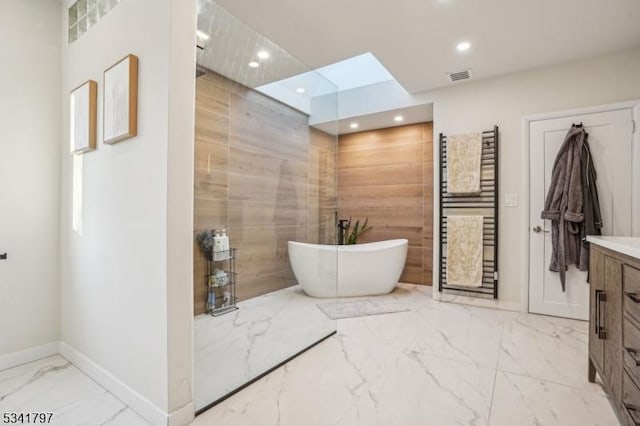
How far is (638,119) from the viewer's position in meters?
2.70

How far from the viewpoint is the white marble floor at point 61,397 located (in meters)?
1.52

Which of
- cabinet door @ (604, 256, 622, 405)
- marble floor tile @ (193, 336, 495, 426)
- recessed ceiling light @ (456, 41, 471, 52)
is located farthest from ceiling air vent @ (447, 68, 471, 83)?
marble floor tile @ (193, 336, 495, 426)

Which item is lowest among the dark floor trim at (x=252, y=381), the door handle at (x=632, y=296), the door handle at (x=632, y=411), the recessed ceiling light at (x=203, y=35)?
the dark floor trim at (x=252, y=381)

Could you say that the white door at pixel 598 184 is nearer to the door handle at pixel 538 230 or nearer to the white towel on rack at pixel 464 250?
the door handle at pixel 538 230

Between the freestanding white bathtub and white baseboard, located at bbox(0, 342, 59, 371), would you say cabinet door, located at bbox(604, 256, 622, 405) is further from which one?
white baseboard, located at bbox(0, 342, 59, 371)

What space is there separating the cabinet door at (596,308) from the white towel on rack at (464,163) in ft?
5.50

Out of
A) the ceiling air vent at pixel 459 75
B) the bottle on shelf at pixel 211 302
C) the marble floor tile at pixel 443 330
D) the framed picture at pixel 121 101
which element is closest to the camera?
the framed picture at pixel 121 101

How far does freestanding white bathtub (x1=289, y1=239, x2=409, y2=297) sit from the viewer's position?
3398mm

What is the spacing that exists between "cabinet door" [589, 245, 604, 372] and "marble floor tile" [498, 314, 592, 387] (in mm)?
180

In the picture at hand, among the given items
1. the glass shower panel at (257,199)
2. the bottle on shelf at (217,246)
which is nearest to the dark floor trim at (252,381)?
the glass shower panel at (257,199)

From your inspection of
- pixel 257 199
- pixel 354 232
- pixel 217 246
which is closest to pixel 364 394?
pixel 217 246

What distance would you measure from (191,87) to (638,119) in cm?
349

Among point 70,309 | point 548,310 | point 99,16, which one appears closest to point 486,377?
point 548,310

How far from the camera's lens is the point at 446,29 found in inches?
97.9
